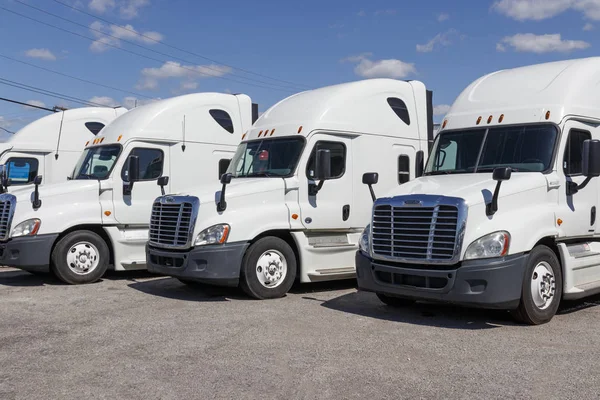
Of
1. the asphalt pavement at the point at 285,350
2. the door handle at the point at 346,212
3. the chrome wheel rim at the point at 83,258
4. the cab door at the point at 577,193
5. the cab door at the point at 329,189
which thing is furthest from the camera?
the chrome wheel rim at the point at 83,258

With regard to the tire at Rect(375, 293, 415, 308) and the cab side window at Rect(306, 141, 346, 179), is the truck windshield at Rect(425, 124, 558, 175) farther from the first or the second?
the tire at Rect(375, 293, 415, 308)

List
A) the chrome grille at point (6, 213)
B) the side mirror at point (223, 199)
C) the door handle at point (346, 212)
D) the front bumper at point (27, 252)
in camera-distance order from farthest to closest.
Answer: the chrome grille at point (6, 213)
the front bumper at point (27, 252)
the door handle at point (346, 212)
the side mirror at point (223, 199)

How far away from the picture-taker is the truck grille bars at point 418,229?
7727mm

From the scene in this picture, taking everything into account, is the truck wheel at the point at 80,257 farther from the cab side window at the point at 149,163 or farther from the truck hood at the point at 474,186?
the truck hood at the point at 474,186

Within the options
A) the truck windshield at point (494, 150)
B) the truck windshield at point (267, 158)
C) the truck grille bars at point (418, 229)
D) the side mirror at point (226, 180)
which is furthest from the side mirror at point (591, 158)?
the side mirror at point (226, 180)

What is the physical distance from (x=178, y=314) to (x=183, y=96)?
5.60 m

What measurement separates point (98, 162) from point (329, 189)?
15.1 ft

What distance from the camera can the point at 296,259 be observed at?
1047 centimetres

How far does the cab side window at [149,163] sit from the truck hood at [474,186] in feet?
18.1

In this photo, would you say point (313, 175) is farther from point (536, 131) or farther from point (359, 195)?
point (536, 131)

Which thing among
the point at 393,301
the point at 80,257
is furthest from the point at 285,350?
the point at 80,257

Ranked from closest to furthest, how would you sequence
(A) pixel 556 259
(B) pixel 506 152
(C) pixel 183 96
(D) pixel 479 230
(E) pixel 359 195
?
(D) pixel 479 230 < (A) pixel 556 259 < (B) pixel 506 152 < (E) pixel 359 195 < (C) pixel 183 96

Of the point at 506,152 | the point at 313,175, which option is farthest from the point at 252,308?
the point at 506,152

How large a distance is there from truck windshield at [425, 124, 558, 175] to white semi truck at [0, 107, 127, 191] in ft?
31.5
